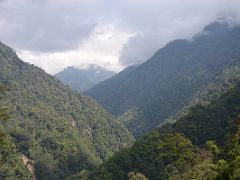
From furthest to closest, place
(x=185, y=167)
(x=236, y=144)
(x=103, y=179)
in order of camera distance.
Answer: (x=103, y=179)
(x=185, y=167)
(x=236, y=144)

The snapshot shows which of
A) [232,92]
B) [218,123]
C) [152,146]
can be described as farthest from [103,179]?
[232,92]

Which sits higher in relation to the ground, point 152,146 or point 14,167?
point 14,167

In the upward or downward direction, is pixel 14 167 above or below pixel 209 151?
above

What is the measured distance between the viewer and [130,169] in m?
127

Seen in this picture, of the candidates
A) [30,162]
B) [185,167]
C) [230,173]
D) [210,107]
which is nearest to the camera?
[230,173]

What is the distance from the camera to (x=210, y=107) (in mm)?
136750

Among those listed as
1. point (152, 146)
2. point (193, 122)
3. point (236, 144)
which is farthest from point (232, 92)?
point (236, 144)

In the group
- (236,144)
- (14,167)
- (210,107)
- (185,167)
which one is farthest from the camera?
(14,167)

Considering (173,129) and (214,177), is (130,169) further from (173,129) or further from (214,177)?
(214,177)

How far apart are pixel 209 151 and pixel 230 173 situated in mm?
19919

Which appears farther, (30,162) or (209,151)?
(30,162)

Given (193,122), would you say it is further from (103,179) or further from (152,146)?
(103,179)

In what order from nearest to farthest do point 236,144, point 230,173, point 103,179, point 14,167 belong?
point 230,173 < point 236,144 < point 103,179 < point 14,167

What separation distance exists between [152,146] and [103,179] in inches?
656
